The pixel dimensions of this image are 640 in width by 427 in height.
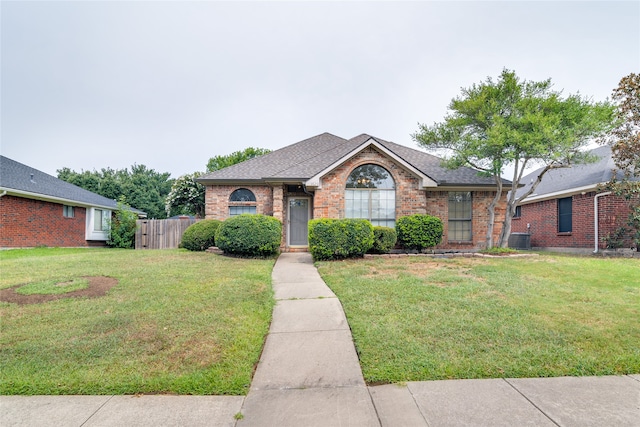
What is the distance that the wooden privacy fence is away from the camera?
15.1 metres

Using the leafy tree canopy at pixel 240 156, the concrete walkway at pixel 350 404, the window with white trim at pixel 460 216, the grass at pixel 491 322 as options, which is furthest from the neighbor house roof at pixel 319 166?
the leafy tree canopy at pixel 240 156

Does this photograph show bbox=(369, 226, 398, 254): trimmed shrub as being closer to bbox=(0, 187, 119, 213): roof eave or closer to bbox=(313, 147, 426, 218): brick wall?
bbox=(313, 147, 426, 218): brick wall

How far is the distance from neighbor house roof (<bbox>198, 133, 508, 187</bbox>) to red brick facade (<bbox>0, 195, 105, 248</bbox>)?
8708 mm

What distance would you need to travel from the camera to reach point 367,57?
13.2m

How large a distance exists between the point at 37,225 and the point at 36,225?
0.06 m

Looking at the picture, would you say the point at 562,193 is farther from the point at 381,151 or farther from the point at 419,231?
the point at 381,151

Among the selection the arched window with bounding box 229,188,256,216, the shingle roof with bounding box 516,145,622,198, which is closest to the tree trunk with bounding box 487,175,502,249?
the shingle roof with bounding box 516,145,622,198

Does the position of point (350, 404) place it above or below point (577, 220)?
below

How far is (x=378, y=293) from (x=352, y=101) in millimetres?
14357

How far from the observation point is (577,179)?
47.1 ft

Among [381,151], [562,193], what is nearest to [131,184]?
[381,151]

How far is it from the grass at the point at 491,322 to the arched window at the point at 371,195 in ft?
15.8

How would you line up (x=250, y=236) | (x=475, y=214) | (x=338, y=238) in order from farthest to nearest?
(x=475, y=214)
(x=250, y=236)
(x=338, y=238)

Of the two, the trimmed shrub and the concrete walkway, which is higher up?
the trimmed shrub
